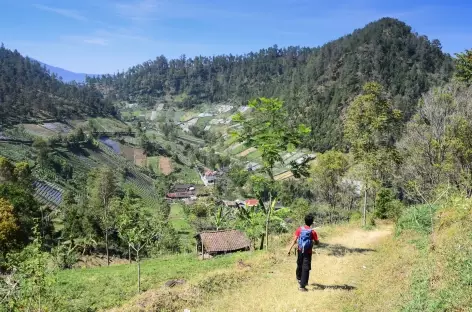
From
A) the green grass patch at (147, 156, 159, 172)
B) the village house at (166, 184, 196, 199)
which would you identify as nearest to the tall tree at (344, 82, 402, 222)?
the village house at (166, 184, 196, 199)

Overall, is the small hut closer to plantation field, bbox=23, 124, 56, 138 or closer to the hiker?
the hiker

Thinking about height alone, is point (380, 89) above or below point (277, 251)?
above

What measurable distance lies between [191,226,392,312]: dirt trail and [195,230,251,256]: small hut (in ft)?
75.8

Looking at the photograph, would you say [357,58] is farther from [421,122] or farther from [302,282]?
[302,282]

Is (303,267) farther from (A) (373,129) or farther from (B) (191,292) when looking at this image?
(A) (373,129)

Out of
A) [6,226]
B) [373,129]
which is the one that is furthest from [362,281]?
[6,226]

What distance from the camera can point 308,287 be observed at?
12.2m

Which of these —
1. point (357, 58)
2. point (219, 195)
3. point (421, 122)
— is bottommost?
point (219, 195)

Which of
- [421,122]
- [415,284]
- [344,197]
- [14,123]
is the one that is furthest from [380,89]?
[14,123]

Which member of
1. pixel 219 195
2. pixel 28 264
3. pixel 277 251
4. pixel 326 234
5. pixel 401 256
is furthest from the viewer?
pixel 219 195

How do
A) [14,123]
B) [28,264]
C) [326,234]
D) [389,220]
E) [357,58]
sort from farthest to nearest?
[357,58]
[14,123]
[389,220]
[326,234]
[28,264]

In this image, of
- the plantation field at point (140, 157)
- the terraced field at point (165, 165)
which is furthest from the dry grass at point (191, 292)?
the plantation field at point (140, 157)

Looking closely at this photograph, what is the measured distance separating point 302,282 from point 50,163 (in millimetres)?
112214

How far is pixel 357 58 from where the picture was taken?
17225 cm
